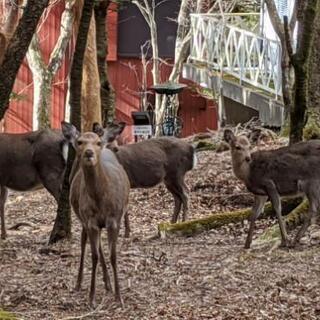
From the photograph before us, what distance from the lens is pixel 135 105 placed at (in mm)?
31344

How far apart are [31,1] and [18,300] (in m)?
2.41

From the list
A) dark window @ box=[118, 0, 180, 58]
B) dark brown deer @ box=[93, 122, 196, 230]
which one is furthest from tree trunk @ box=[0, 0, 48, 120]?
dark window @ box=[118, 0, 180, 58]

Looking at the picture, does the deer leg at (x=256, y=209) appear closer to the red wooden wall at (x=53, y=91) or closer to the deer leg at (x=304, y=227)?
the deer leg at (x=304, y=227)

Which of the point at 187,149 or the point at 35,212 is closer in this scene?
the point at 187,149

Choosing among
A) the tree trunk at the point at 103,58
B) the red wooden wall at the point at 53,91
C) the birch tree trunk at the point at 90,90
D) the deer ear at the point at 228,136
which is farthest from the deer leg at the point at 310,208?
the red wooden wall at the point at 53,91

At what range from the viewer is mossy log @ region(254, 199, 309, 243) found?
10.1 metres

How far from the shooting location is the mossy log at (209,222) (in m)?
10.8

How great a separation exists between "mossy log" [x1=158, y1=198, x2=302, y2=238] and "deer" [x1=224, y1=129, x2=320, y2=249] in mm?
988

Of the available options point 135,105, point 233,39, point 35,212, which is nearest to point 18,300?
point 35,212

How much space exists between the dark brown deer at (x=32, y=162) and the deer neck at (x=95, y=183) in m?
3.98

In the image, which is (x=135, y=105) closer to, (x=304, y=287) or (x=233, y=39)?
(x=233, y=39)

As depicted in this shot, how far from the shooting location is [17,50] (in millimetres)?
7363

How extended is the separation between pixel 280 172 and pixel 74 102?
7.73 feet

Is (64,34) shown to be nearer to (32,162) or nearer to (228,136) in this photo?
(32,162)
